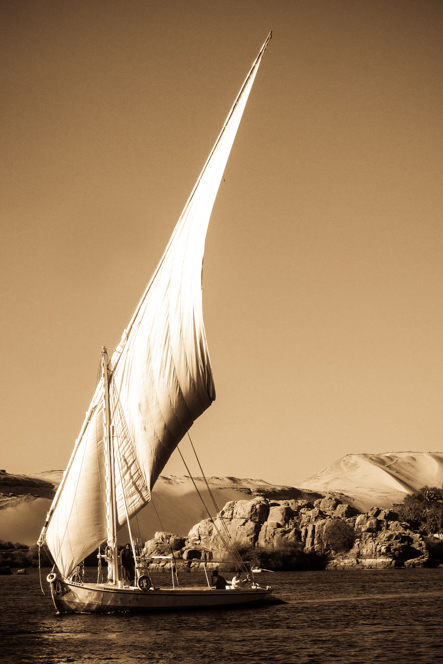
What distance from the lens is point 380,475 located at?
152625 millimetres

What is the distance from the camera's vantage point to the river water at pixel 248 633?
20578 mm

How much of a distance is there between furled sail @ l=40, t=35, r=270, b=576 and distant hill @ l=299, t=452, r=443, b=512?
99588mm

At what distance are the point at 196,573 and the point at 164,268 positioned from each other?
31126mm

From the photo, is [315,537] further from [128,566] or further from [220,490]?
[220,490]

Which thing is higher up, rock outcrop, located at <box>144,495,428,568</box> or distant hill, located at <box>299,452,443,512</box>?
distant hill, located at <box>299,452,443,512</box>

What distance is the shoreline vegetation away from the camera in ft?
189

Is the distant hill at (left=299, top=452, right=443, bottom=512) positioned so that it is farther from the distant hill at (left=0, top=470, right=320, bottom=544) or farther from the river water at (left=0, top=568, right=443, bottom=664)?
the river water at (left=0, top=568, right=443, bottom=664)

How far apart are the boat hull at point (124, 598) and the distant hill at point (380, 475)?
9805 cm

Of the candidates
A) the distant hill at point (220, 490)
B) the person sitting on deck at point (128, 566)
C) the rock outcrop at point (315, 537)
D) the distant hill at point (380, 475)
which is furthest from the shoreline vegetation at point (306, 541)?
the distant hill at point (380, 475)

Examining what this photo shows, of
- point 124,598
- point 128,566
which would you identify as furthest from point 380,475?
point 124,598

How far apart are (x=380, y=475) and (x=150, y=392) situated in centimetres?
13022

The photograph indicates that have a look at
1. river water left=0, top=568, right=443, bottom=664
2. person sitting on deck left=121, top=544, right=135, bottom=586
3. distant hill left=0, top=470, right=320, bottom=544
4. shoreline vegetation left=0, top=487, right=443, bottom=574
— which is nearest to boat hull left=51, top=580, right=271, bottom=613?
river water left=0, top=568, right=443, bottom=664

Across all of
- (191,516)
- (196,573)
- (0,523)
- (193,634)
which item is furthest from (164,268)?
(191,516)

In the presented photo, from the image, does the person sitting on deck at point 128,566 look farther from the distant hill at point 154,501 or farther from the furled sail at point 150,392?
the distant hill at point 154,501
